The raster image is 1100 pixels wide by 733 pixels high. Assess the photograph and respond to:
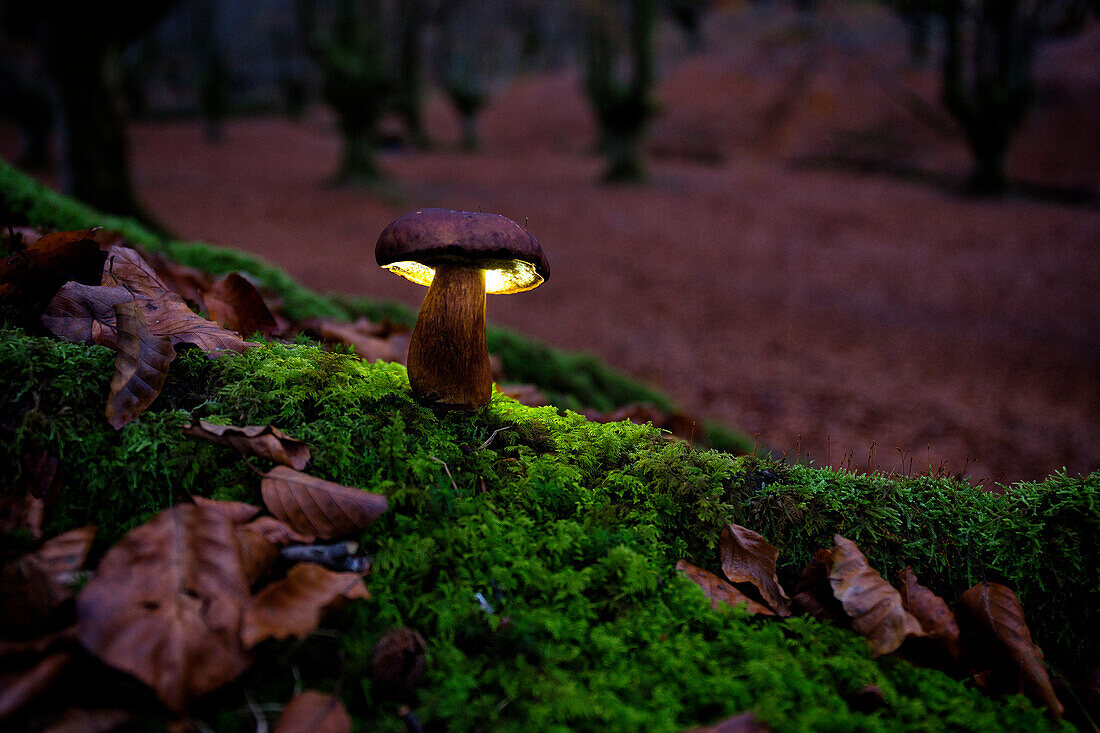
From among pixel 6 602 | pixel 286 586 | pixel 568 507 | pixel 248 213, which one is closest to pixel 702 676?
pixel 568 507

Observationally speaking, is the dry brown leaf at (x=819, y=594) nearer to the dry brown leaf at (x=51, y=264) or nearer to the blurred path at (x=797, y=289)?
the blurred path at (x=797, y=289)

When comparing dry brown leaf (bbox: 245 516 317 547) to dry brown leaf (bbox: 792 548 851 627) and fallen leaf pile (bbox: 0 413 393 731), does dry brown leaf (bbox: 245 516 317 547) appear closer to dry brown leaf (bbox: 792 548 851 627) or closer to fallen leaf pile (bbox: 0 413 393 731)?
fallen leaf pile (bbox: 0 413 393 731)

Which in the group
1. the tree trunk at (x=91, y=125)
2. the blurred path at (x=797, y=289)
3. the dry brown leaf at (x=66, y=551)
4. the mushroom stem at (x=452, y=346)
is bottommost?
the blurred path at (x=797, y=289)

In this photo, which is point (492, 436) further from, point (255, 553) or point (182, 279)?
point (182, 279)

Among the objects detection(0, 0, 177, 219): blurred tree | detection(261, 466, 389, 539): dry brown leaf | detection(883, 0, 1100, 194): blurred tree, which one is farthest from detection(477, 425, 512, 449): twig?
detection(883, 0, 1100, 194): blurred tree

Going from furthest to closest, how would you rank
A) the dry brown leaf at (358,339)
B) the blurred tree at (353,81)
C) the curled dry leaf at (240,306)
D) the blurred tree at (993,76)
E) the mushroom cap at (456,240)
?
the blurred tree at (993,76) → the blurred tree at (353,81) → the dry brown leaf at (358,339) → the curled dry leaf at (240,306) → the mushroom cap at (456,240)

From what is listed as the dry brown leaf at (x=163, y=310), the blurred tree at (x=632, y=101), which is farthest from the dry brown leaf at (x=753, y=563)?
the blurred tree at (x=632, y=101)
